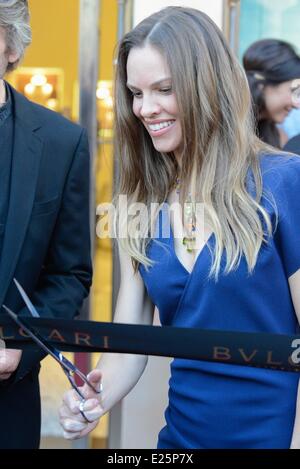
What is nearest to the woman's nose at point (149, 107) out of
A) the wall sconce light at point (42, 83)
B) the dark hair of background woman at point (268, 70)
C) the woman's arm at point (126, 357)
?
the woman's arm at point (126, 357)

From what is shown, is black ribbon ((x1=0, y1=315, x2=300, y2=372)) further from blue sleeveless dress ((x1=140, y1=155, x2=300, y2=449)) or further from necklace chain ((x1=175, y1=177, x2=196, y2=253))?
necklace chain ((x1=175, y1=177, x2=196, y2=253))

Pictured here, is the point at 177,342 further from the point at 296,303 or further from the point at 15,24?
the point at 15,24

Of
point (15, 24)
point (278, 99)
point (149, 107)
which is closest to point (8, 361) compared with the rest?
point (149, 107)

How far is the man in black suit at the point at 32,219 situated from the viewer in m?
2.51

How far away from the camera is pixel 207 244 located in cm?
220

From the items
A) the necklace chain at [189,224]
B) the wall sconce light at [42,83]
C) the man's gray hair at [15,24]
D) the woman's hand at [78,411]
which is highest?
the wall sconce light at [42,83]

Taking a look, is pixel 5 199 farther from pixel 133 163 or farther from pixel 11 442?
pixel 11 442

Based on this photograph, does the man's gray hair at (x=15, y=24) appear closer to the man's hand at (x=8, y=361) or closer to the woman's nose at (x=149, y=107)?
the woman's nose at (x=149, y=107)

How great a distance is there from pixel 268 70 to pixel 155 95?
1750mm

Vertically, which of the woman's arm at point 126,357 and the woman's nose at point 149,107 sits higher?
the woman's nose at point 149,107

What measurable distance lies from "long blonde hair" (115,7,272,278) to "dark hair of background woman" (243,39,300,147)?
5.05ft

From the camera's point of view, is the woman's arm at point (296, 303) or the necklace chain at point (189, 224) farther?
the necklace chain at point (189, 224)

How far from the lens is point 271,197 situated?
217 cm
